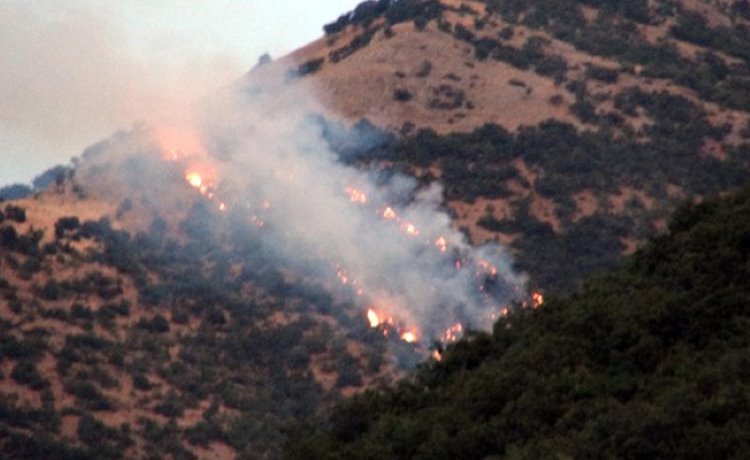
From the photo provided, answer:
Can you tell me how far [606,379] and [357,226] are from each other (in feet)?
156

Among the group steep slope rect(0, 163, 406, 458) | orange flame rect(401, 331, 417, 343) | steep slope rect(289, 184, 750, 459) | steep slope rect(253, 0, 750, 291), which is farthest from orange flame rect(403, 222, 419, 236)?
steep slope rect(289, 184, 750, 459)

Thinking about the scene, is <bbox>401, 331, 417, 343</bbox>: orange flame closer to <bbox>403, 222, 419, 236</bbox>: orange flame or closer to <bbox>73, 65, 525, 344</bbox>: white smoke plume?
<bbox>73, 65, 525, 344</bbox>: white smoke plume

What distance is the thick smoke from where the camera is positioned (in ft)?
250

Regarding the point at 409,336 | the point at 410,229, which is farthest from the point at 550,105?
the point at 409,336

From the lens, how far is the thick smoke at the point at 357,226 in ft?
250

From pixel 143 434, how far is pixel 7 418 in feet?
12.9

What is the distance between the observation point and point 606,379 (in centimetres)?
3547

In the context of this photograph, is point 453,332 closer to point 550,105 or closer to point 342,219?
point 342,219

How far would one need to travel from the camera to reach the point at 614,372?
35906 millimetres

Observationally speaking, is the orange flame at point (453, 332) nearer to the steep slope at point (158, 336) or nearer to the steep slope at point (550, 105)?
the steep slope at point (158, 336)

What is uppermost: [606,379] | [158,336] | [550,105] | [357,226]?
[606,379]

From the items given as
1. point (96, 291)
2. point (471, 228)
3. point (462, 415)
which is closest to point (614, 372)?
point (462, 415)

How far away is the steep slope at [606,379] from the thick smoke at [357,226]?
31.7 metres

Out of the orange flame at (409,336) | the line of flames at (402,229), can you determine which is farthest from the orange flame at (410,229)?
the orange flame at (409,336)
